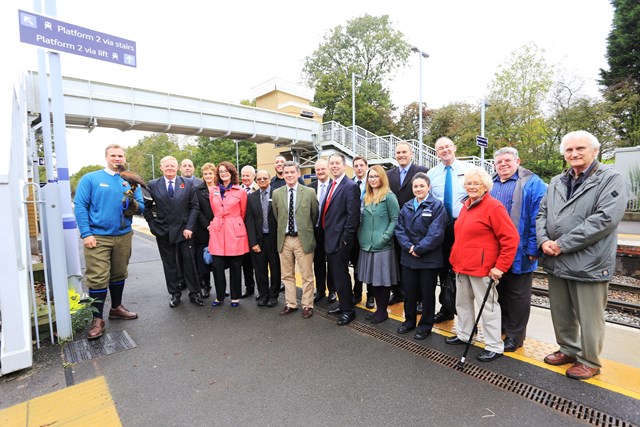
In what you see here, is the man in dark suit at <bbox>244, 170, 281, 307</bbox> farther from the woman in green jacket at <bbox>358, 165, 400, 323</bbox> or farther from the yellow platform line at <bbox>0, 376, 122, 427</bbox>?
the yellow platform line at <bbox>0, 376, 122, 427</bbox>

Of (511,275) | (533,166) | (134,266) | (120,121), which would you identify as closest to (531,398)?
(511,275)

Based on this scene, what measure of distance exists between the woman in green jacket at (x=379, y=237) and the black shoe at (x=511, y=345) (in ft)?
4.14

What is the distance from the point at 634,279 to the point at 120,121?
1840 centimetres

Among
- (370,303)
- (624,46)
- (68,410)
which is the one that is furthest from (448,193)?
(624,46)

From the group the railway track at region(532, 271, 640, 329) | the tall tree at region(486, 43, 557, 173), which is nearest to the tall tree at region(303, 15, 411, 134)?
the tall tree at region(486, 43, 557, 173)

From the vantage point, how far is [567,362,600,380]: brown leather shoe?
114 inches

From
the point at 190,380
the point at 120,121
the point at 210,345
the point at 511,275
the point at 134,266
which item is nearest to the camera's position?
the point at 190,380

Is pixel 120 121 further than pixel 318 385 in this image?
Yes

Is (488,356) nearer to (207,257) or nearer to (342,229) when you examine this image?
(342,229)

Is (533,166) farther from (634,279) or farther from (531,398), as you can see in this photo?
(531,398)

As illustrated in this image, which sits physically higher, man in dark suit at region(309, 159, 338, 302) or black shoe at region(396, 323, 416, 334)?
man in dark suit at region(309, 159, 338, 302)

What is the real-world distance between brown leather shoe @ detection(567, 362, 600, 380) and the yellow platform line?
11.8 ft

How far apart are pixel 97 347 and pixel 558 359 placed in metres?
4.61

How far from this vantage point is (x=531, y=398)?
2711mm
